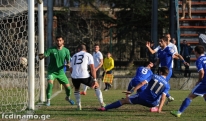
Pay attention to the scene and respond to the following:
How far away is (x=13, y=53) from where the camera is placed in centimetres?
1617

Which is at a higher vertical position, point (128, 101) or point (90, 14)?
point (90, 14)

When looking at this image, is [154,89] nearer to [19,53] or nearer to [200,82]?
[200,82]

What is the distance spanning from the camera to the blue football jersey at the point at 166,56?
15789 millimetres

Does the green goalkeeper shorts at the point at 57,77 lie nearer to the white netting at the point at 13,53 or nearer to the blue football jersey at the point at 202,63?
the white netting at the point at 13,53

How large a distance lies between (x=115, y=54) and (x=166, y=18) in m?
7.49

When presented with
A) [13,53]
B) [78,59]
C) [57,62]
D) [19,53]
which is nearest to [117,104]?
[78,59]

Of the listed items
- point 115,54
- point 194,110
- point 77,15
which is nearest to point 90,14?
point 77,15

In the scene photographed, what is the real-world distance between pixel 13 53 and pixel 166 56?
471 cm

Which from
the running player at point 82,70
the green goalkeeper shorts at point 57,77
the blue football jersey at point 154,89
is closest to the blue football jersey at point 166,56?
the green goalkeeper shorts at point 57,77

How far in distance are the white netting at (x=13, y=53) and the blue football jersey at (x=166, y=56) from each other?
405cm

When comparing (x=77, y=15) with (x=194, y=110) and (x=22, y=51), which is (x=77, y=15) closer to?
→ (x=22, y=51)

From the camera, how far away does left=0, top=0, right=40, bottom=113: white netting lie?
1408cm

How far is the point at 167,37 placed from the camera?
51.6 feet

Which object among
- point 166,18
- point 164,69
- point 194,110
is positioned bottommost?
point 194,110
